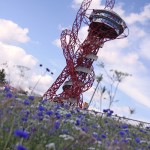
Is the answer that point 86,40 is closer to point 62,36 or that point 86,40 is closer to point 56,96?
point 62,36

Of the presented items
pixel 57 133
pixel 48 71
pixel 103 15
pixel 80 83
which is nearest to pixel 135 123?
pixel 48 71

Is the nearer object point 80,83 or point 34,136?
point 34,136

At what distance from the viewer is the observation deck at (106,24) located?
57406mm

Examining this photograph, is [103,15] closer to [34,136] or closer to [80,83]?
[80,83]

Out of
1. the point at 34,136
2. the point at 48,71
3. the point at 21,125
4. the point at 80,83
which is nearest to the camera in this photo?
the point at 34,136

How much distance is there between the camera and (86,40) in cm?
5756

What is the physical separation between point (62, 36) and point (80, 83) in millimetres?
7216

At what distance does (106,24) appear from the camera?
57.3m

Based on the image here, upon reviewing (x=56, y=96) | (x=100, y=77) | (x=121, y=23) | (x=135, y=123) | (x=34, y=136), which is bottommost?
(x=34, y=136)

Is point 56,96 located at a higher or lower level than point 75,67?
lower

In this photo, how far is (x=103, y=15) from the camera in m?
57.9

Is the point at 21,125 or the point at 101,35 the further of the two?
the point at 101,35

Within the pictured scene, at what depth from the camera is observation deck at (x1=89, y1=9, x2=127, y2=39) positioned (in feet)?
188

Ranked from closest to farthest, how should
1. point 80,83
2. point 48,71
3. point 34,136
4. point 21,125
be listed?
point 34,136 < point 21,125 < point 48,71 < point 80,83
